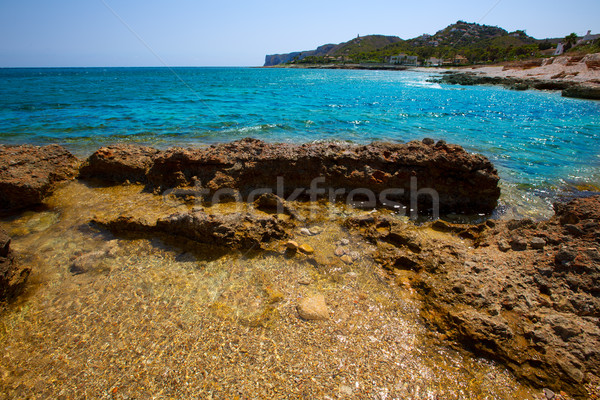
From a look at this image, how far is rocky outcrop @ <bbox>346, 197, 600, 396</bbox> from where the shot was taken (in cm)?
260

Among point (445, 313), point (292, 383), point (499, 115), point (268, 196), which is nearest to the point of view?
point (292, 383)

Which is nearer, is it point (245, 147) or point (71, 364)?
point (71, 364)

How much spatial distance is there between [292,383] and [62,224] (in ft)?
16.6

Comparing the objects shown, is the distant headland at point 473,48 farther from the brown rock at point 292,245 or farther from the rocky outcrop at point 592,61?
the brown rock at point 292,245

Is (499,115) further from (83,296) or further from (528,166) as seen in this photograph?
(83,296)

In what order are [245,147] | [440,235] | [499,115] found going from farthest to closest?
[499,115] < [245,147] < [440,235]

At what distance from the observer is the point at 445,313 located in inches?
123

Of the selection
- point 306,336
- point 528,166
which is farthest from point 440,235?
point 528,166

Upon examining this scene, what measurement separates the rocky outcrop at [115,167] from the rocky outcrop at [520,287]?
19.0ft

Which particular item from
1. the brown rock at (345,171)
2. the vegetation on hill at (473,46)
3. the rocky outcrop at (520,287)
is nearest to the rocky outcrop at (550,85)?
the brown rock at (345,171)

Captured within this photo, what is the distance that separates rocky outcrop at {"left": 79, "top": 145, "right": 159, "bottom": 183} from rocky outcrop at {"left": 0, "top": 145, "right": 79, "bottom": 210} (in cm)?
54

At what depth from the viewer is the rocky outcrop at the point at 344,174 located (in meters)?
5.87

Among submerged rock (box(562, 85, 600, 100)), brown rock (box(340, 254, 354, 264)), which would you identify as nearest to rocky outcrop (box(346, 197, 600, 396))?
brown rock (box(340, 254, 354, 264))

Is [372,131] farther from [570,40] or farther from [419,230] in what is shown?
[570,40]
